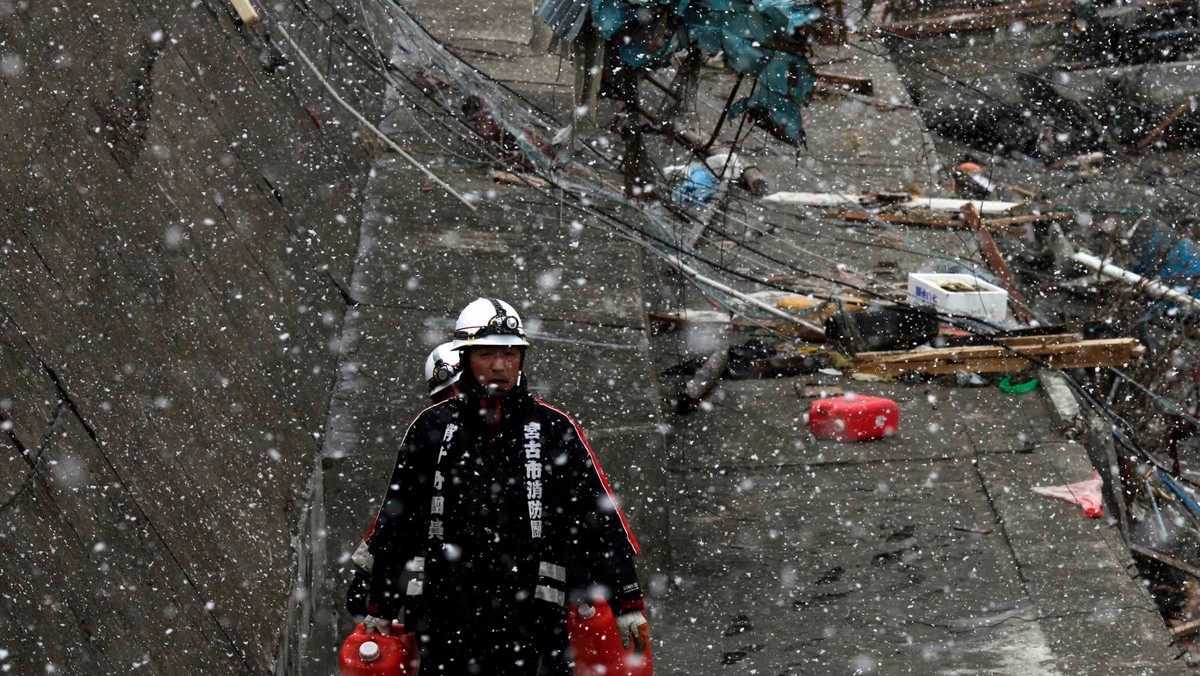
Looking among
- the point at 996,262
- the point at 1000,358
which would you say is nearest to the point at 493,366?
the point at 1000,358

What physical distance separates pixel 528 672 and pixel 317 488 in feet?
6.20

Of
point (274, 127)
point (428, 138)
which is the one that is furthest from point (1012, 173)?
point (274, 127)

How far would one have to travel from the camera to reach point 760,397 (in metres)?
9.68

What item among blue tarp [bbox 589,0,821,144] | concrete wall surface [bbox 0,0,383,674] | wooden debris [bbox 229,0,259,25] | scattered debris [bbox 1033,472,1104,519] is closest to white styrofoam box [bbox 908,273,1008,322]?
scattered debris [bbox 1033,472,1104,519]

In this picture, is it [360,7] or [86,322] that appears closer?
[86,322]

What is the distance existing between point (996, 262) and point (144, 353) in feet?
31.9

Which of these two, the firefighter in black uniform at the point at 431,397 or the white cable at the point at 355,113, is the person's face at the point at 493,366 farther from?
the white cable at the point at 355,113

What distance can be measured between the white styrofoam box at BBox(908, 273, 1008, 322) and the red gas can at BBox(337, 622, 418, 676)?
7202 mm

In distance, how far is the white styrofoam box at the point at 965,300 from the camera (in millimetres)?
10555

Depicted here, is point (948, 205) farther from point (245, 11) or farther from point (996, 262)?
point (245, 11)

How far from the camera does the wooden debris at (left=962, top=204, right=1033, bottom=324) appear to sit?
11.5m

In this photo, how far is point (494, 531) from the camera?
162 inches

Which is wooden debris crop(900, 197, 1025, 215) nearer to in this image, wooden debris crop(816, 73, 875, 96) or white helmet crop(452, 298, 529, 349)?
wooden debris crop(816, 73, 875, 96)

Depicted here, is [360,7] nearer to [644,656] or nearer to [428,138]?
[428,138]
